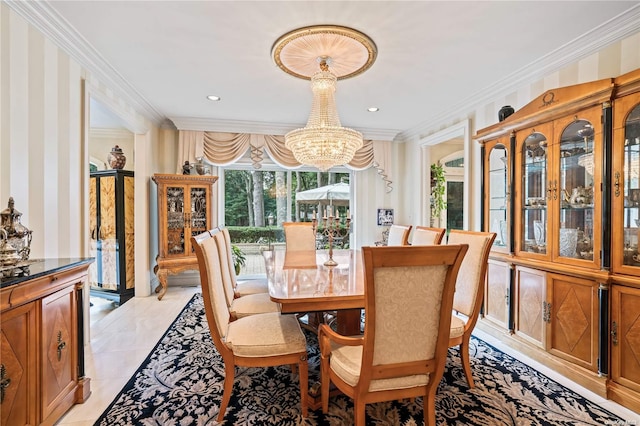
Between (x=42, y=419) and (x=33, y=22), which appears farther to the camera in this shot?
(x=33, y=22)

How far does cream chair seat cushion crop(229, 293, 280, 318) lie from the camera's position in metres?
2.33

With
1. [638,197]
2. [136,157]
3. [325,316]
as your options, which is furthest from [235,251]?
[638,197]

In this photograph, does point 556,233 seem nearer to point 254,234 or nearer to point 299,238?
point 299,238

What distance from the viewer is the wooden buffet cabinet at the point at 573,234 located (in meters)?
1.88

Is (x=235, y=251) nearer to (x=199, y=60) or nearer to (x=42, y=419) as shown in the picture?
(x=199, y=60)

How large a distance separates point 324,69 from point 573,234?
2.33 meters

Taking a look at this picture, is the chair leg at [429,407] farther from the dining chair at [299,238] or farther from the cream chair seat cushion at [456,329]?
the dining chair at [299,238]

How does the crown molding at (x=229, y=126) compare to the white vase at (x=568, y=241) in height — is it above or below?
above

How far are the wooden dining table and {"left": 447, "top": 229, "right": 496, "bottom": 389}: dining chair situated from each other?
69 cm

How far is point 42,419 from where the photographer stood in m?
1.54

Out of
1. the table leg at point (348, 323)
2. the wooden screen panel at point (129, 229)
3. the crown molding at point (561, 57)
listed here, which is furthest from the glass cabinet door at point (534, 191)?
the wooden screen panel at point (129, 229)

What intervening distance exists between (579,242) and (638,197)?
0.46 meters

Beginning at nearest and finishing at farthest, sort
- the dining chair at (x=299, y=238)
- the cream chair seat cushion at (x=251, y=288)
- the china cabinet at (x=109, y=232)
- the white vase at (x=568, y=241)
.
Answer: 1. the white vase at (x=568, y=241)
2. the cream chair seat cushion at (x=251, y=288)
3. the dining chair at (x=299, y=238)
4. the china cabinet at (x=109, y=232)

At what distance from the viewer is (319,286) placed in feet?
6.15
